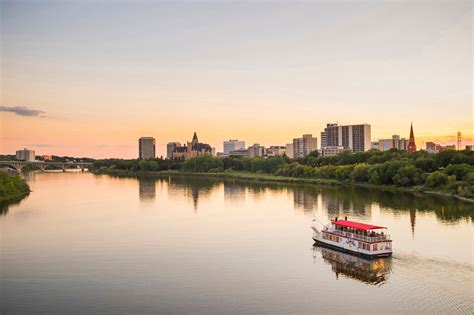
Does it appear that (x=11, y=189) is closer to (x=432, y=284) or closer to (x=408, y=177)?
(x=432, y=284)

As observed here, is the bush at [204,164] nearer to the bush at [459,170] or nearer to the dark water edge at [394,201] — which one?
the dark water edge at [394,201]

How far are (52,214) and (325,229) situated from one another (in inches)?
961

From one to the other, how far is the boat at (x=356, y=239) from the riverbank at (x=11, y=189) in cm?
3485

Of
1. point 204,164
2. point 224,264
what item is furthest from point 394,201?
point 204,164

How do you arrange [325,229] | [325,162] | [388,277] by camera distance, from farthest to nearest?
[325,162], [325,229], [388,277]

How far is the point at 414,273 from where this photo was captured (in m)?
20.9

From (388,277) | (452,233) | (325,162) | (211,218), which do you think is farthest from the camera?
(325,162)

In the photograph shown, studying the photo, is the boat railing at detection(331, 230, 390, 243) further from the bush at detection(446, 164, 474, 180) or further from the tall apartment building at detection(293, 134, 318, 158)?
the tall apartment building at detection(293, 134, 318, 158)

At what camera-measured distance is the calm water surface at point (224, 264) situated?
17.4m

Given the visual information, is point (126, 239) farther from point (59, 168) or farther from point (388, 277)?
point (59, 168)

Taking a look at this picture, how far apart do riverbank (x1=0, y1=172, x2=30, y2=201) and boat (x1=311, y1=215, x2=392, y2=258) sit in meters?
34.9

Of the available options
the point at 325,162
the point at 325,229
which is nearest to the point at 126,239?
the point at 325,229

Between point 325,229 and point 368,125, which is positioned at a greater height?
point 368,125

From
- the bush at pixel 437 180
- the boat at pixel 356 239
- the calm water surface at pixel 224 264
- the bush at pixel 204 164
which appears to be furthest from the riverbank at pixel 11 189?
the bush at pixel 204 164
